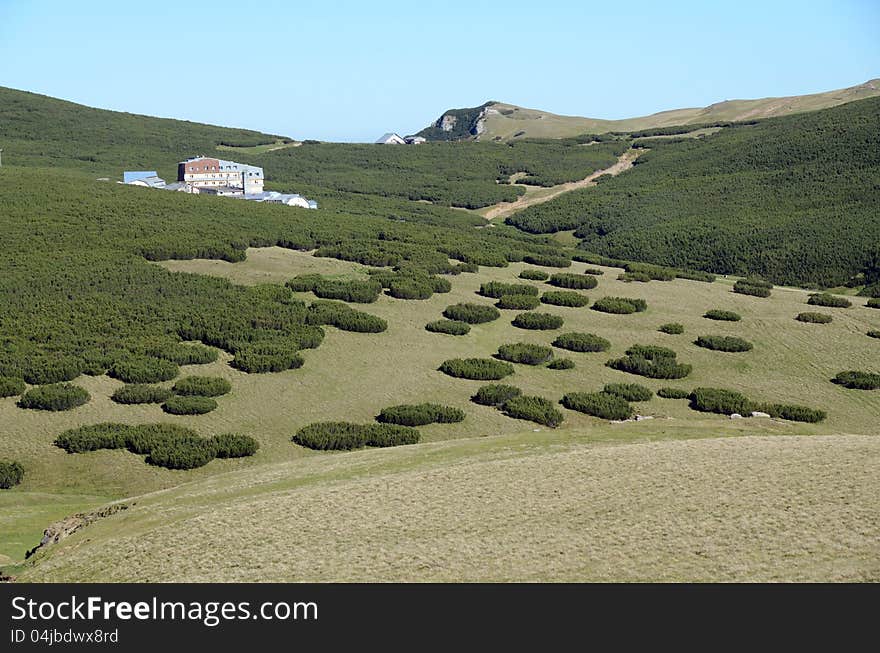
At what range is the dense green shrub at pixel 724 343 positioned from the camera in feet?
221

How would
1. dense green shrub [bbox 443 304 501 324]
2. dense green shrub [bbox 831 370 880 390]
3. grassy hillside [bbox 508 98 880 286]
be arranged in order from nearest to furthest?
dense green shrub [bbox 831 370 880 390], dense green shrub [bbox 443 304 501 324], grassy hillside [bbox 508 98 880 286]

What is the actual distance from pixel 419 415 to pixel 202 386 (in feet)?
41.7

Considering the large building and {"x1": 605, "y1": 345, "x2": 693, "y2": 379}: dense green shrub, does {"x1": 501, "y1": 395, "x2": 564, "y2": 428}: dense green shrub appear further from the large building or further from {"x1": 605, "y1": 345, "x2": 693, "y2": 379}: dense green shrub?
the large building

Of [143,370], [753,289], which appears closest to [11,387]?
[143,370]

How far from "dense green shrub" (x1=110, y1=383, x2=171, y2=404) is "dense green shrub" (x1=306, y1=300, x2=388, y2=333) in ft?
54.1

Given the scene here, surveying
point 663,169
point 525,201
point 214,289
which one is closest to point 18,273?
point 214,289

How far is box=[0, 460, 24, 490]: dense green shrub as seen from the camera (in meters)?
42.2

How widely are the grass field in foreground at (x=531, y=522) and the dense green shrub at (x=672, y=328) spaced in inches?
1312

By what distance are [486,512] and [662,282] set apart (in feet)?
216

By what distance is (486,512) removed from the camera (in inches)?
1171

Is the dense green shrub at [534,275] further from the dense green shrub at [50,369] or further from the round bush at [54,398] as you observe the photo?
the round bush at [54,398]

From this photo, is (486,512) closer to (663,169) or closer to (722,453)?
(722,453)

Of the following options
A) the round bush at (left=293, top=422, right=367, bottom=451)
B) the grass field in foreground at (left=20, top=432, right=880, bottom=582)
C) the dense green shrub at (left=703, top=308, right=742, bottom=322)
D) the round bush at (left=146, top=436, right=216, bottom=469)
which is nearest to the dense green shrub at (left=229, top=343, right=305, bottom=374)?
the round bush at (left=293, top=422, right=367, bottom=451)

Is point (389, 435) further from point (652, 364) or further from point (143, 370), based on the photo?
point (652, 364)
